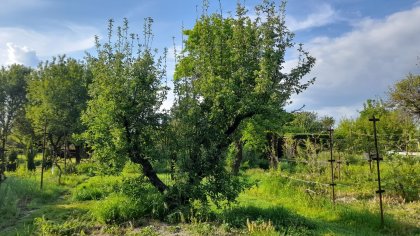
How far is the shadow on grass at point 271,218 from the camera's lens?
8086mm

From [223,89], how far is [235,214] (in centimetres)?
276

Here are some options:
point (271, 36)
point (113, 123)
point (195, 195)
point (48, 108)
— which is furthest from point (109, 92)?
point (48, 108)

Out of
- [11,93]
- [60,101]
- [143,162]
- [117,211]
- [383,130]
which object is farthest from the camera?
[11,93]

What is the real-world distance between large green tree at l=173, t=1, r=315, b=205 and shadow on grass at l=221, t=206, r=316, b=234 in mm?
455

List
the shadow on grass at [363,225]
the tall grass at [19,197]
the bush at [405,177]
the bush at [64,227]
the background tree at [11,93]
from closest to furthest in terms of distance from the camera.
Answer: the bush at [64,227]
the shadow on grass at [363,225]
the tall grass at [19,197]
the bush at [405,177]
the background tree at [11,93]

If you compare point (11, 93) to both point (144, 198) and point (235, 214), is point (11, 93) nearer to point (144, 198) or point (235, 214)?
point (144, 198)

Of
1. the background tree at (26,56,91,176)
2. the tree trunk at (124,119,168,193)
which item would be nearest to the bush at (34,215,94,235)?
the tree trunk at (124,119,168,193)

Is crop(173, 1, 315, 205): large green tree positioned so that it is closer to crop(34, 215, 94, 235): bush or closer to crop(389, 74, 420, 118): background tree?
crop(34, 215, 94, 235): bush

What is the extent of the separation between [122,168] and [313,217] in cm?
482

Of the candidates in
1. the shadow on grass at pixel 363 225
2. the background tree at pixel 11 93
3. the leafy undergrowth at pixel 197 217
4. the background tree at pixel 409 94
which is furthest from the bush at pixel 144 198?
the background tree at pixel 11 93

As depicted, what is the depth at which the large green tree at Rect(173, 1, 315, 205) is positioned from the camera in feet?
29.2

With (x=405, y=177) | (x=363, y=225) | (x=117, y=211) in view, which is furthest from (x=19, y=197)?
(x=405, y=177)

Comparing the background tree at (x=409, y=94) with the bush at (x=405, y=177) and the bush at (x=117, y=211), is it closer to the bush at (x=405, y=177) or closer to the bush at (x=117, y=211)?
the bush at (x=405, y=177)

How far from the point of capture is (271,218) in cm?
854
